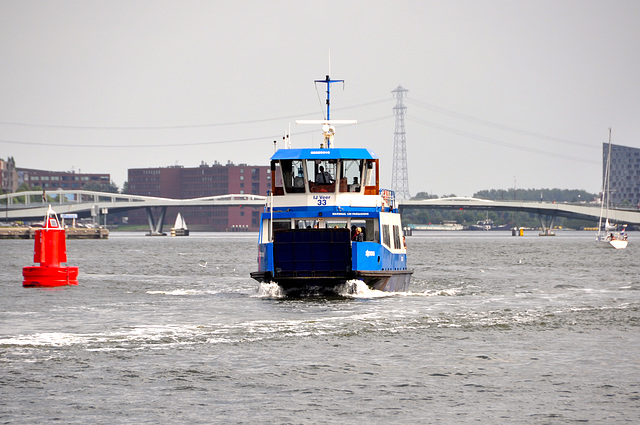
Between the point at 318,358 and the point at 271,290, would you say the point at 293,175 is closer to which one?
the point at 271,290

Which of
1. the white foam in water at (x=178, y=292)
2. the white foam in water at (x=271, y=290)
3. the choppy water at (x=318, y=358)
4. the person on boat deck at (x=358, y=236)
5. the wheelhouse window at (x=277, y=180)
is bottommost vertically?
the white foam in water at (x=178, y=292)

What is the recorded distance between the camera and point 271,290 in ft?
129

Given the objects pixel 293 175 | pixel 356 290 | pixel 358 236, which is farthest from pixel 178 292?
pixel 356 290

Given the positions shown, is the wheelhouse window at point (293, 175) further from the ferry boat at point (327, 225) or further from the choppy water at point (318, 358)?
the choppy water at point (318, 358)

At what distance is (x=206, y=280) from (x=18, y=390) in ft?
121

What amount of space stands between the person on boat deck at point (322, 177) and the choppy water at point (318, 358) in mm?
5047

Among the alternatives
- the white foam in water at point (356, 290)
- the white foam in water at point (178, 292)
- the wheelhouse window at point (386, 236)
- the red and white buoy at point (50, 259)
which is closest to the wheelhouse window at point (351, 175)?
the wheelhouse window at point (386, 236)

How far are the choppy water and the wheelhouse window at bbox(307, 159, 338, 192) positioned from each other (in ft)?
15.9

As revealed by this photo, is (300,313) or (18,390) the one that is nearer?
(18,390)

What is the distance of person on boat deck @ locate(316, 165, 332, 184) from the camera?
40.5 m

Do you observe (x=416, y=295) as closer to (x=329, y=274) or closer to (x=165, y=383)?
(x=329, y=274)

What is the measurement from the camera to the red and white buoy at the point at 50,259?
134 feet

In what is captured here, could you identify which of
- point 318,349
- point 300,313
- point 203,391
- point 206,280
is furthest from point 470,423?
point 206,280

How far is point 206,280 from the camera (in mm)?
55906
